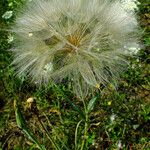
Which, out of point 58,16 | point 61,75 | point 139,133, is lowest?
point 139,133

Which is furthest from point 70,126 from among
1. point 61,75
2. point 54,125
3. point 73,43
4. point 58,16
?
point 58,16

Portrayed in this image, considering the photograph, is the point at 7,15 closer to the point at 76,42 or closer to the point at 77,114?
the point at 76,42

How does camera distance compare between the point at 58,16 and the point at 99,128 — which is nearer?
the point at 99,128

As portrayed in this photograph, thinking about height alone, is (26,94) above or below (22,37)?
below

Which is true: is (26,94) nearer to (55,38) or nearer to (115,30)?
(55,38)

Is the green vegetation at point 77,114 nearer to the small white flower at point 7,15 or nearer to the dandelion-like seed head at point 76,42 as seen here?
the dandelion-like seed head at point 76,42

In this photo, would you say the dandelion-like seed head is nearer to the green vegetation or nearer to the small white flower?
the green vegetation

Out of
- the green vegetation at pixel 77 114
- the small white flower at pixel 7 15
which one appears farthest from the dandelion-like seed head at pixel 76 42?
the small white flower at pixel 7 15
